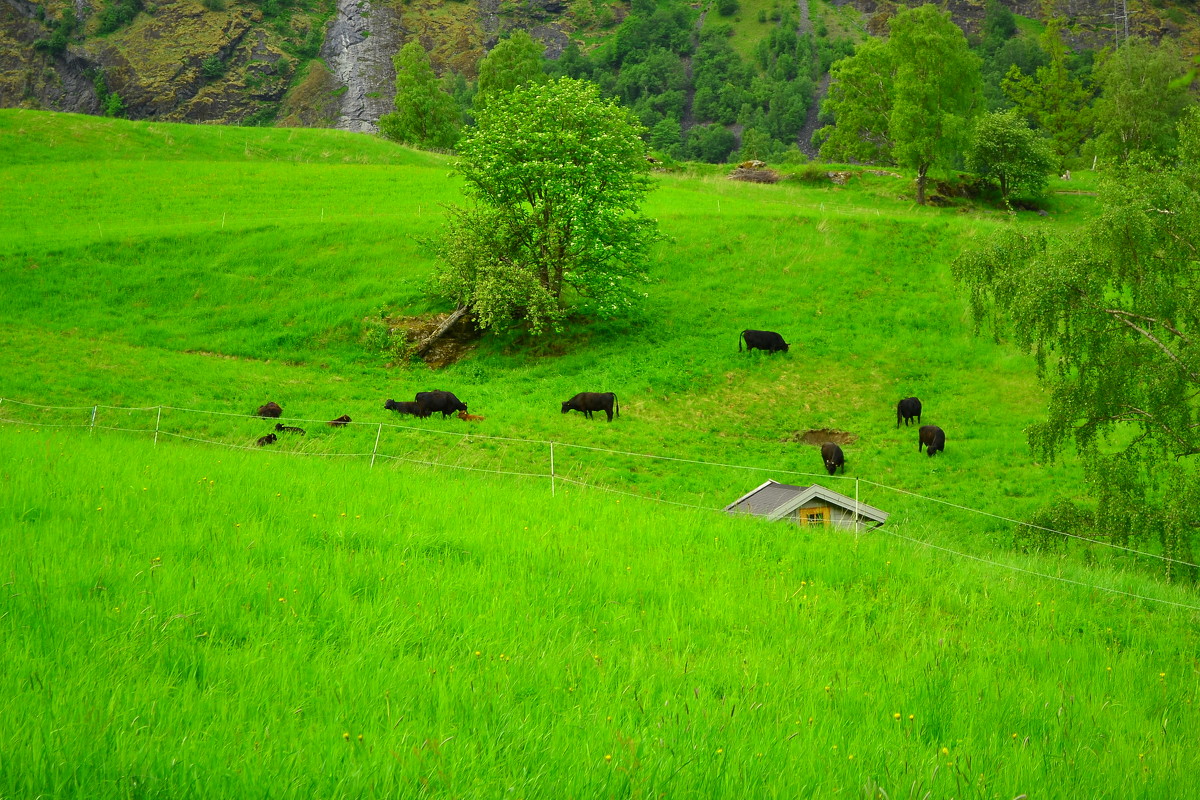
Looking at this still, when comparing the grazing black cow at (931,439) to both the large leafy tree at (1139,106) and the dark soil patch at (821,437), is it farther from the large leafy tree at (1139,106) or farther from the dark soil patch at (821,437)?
the large leafy tree at (1139,106)

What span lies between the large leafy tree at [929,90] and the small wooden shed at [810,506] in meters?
51.9

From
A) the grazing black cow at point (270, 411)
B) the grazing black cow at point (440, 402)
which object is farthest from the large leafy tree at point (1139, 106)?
the grazing black cow at point (270, 411)

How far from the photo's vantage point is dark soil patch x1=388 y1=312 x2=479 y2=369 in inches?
1433

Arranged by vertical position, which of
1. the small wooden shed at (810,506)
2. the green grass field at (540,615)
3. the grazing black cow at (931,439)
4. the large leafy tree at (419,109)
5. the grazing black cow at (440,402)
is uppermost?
the large leafy tree at (419,109)

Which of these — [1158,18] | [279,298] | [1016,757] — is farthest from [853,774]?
[1158,18]

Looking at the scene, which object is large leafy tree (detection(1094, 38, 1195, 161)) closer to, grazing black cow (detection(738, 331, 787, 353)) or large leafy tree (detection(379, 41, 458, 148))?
grazing black cow (detection(738, 331, 787, 353))

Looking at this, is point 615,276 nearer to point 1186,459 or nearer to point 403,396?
point 403,396

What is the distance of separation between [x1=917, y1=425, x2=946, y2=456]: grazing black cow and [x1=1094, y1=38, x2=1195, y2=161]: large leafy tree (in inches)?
2402

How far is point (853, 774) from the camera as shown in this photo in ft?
17.3

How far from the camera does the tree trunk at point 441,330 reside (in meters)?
36.5

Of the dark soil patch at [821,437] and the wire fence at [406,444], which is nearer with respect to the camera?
the wire fence at [406,444]

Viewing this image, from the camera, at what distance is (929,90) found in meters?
64.5

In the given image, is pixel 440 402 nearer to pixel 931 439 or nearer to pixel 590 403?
pixel 590 403

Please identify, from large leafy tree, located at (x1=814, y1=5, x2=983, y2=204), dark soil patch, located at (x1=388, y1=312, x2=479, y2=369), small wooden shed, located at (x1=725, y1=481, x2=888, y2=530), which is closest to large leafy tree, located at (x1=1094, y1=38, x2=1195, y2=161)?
large leafy tree, located at (x1=814, y1=5, x2=983, y2=204)
